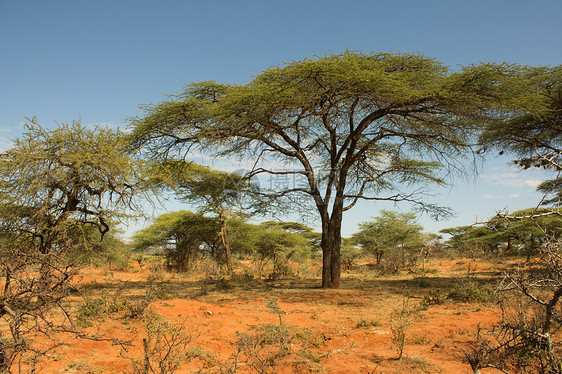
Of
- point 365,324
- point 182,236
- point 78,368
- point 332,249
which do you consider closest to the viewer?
point 78,368

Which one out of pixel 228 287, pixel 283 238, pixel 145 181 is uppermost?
pixel 145 181

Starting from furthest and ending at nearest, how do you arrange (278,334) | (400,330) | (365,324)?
(365,324), (400,330), (278,334)

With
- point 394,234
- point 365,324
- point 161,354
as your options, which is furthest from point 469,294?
point 394,234

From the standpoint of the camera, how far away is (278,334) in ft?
16.5

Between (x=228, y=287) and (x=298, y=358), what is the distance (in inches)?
309

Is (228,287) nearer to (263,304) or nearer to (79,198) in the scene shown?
(263,304)

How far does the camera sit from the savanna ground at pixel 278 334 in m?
4.11

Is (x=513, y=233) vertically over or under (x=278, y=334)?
over

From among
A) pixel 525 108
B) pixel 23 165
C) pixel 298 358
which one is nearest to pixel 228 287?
pixel 23 165

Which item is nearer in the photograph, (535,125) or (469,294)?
(469,294)

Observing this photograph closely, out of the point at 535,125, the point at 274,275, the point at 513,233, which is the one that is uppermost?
the point at 535,125

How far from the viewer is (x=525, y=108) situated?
8.89 m

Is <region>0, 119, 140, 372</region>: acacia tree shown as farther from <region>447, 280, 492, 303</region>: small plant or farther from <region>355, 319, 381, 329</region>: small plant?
<region>447, 280, 492, 303</region>: small plant

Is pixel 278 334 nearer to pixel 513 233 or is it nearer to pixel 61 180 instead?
pixel 61 180
